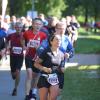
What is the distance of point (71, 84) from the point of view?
1591cm

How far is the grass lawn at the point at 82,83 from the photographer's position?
538 inches

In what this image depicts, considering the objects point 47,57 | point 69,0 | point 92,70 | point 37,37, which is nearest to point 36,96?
point 37,37

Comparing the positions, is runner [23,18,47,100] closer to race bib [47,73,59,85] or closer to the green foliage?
race bib [47,73,59,85]

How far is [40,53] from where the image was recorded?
984cm

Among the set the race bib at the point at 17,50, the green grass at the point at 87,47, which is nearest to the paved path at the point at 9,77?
the race bib at the point at 17,50

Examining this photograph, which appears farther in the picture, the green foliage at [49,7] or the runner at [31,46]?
the green foliage at [49,7]

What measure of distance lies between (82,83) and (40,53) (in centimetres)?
641

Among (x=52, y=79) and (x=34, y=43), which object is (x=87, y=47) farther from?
(x=52, y=79)

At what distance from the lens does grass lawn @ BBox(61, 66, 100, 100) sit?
13.7 m

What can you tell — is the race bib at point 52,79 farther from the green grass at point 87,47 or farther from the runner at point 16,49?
the green grass at point 87,47

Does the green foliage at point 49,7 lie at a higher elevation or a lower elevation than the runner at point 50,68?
lower

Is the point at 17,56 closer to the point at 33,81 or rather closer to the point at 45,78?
the point at 33,81

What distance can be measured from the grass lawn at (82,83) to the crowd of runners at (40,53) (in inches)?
45.4

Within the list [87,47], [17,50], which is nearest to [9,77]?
[17,50]
